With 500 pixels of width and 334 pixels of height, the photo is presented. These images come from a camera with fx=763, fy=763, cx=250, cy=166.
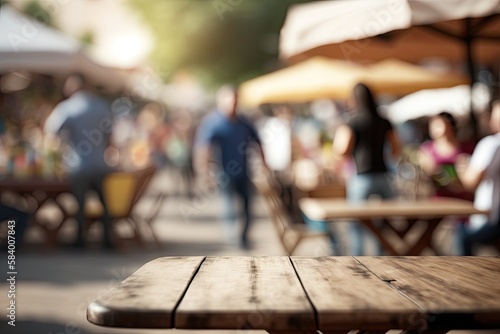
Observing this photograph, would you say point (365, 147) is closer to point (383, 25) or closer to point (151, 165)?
point (383, 25)

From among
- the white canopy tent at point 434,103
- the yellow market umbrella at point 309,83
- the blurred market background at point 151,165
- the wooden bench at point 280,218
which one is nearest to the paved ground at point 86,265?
the blurred market background at point 151,165

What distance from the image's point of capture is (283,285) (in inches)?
101

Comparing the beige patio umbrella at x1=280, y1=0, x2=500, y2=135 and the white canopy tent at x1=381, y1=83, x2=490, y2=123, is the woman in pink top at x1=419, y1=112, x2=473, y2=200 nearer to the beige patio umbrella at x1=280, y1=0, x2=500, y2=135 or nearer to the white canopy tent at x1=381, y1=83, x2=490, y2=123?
the beige patio umbrella at x1=280, y1=0, x2=500, y2=135

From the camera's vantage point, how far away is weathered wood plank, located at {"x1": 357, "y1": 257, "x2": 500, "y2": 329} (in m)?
2.22

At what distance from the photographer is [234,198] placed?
372 inches

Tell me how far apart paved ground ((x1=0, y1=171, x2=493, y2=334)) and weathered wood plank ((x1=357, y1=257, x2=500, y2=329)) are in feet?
8.09

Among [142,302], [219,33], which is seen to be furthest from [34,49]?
[219,33]

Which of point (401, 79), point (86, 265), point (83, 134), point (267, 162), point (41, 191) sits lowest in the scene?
point (86, 265)

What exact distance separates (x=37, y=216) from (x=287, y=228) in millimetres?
4199

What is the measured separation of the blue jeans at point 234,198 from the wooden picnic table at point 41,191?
200 cm

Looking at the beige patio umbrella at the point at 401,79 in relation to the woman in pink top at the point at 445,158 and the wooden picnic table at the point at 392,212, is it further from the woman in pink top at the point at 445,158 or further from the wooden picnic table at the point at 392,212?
the wooden picnic table at the point at 392,212

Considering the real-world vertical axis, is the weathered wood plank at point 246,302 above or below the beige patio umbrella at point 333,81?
below

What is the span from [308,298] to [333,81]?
390 inches

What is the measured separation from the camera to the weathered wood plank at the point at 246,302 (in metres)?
2.18
